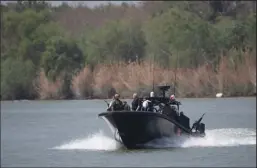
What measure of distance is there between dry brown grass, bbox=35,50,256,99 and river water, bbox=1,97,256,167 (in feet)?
22.1

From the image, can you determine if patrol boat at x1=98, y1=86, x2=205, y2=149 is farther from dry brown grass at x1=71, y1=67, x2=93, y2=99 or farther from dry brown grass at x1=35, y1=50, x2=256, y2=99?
dry brown grass at x1=71, y1=67, x2=93, y2=99

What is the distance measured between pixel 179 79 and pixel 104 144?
1467 inches

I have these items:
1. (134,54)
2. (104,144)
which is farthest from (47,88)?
(104,144)

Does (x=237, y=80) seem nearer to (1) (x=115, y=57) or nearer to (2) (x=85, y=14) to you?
(1) (x=115, y=57)

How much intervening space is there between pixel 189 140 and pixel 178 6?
73.2 m

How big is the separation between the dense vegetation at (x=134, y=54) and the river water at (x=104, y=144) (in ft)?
30.0

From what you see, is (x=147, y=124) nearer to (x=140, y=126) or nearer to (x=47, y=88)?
(x=140, y=126)

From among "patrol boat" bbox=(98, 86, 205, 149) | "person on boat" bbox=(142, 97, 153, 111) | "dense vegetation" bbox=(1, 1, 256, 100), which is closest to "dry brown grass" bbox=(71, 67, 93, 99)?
"dense vegetation" bbox=(1, 1, 256, 100)

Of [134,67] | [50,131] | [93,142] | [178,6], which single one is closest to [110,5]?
[178,6]

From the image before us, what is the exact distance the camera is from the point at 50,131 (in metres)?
50.2

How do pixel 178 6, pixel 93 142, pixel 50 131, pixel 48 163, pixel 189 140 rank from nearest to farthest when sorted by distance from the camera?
pixel 48 163 → pixel 189 140 → pixel 93 142 → pixel 50 131 → pixel 178 6

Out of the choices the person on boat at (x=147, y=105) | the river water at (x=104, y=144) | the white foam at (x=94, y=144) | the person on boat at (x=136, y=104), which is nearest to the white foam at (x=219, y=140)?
the river water at (x=104, y=144)

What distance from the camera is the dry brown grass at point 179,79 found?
238 feet

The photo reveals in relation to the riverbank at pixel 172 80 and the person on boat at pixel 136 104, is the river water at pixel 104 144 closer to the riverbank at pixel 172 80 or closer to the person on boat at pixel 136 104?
the person on boat at pixel 136 104
